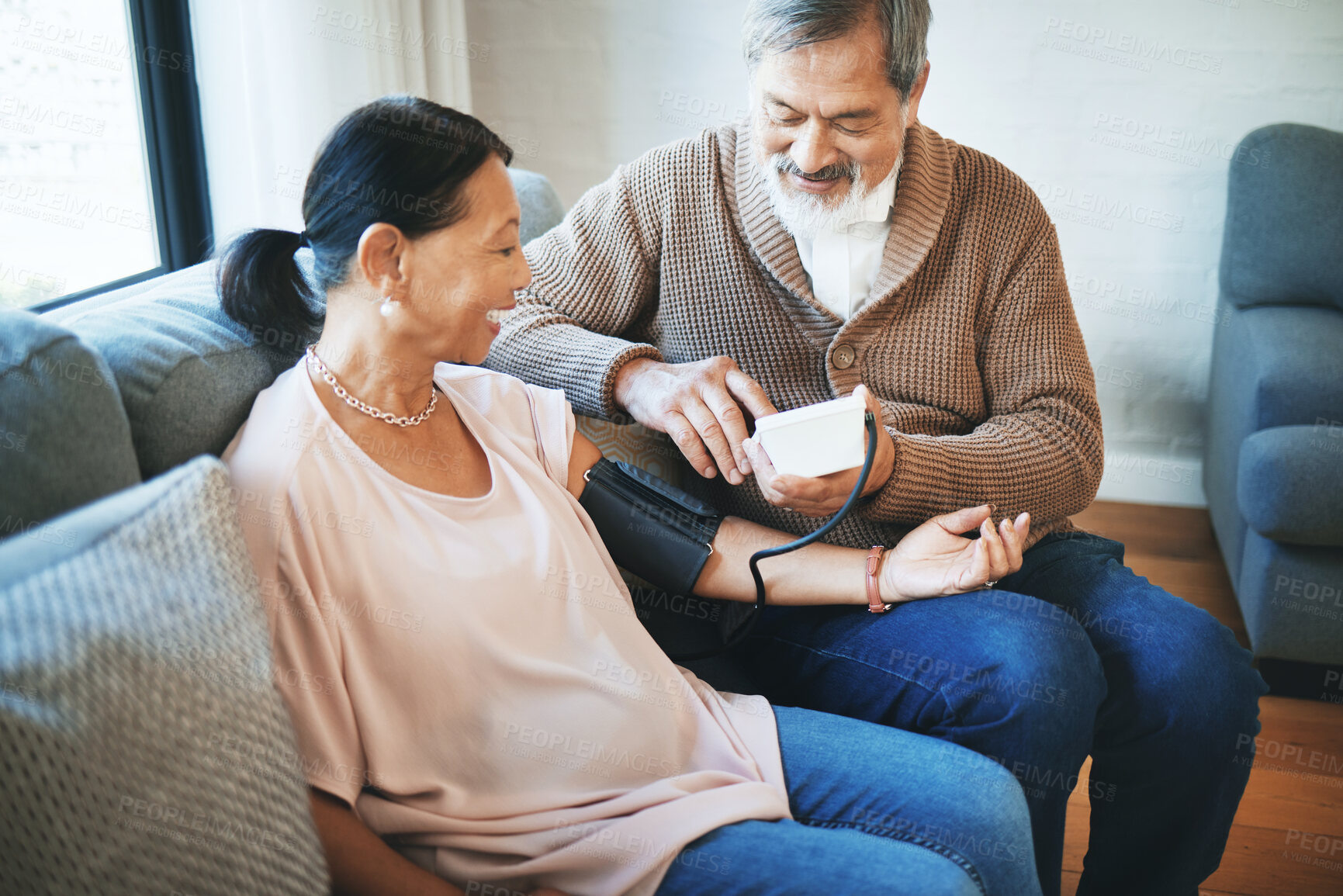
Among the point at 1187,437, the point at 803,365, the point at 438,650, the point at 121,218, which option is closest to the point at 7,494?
the point at 438,650

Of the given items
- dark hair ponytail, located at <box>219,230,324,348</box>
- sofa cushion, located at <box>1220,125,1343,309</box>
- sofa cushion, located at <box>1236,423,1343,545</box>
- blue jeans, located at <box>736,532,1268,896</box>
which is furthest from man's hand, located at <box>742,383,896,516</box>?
sofa cushion, located at <box>1220,125,1343,309</box>

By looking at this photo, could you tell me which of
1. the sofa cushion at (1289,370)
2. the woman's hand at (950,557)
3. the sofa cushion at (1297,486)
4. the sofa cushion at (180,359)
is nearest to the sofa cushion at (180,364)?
the sofa cushion at (180,359)

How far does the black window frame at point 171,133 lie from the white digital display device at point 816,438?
1274 mm

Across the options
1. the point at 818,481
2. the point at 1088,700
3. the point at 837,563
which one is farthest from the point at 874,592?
the point at 1088,700

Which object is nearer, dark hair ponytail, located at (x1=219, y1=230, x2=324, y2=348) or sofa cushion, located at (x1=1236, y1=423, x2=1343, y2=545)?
dark hair ponytail, located at (x1=219, y1=230, x2=324, y2=348)

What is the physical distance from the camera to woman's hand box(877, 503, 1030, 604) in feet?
4.06

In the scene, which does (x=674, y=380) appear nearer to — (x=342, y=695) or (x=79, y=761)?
(x=342, y=695)

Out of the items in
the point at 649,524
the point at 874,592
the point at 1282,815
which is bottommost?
the point at 1282,815

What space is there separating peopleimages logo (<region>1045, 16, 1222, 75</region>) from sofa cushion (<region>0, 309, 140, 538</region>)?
2.46 metres

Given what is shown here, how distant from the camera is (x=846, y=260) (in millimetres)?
1476

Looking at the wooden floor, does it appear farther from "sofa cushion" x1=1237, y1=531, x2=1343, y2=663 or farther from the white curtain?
the white curtain

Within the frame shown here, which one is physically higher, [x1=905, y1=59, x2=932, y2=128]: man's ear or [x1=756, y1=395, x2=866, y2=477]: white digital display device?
[x1=905, y1=59, x2=932, y2=128]: man's ear

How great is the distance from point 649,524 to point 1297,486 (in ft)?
4.50

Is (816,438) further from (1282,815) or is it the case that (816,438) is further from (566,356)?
(1282,815)
